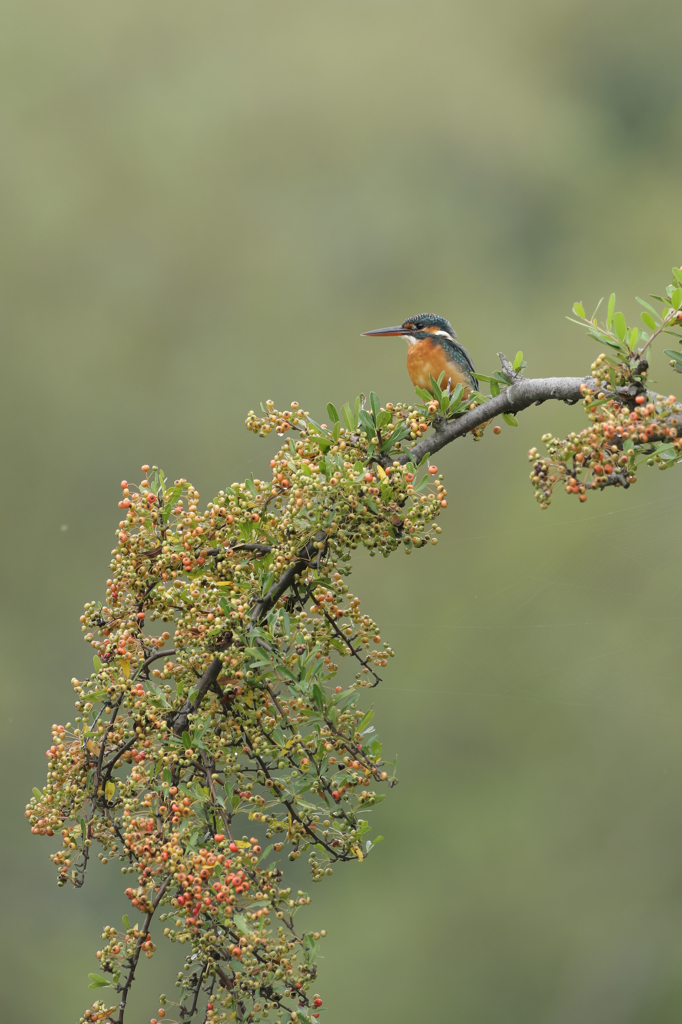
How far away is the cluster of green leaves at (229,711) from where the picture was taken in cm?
111

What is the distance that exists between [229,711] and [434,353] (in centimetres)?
84

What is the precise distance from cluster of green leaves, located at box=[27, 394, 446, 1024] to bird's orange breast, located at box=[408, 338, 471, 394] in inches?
16.4

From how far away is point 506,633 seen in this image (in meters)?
4.99

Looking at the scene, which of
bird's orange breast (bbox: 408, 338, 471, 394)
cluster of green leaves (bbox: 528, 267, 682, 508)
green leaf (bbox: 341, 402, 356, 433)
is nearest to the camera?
cluster of green leaves (bbox: 528, 267, 682, 508)

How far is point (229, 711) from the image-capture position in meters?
1.21

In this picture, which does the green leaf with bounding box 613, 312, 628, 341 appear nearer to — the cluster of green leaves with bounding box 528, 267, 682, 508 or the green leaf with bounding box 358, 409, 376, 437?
the cluster of green leaves with bounding box 528, 267, 682, 508

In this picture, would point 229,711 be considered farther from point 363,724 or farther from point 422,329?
point 422,329

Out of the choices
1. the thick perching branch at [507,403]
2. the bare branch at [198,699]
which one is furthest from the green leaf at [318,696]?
the thick perching branch at [507,403]

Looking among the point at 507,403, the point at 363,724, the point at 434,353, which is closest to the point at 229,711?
the point at 363,724

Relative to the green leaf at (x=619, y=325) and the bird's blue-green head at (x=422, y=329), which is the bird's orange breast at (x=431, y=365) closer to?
the bird's blue-green head at (x=422, y=329)

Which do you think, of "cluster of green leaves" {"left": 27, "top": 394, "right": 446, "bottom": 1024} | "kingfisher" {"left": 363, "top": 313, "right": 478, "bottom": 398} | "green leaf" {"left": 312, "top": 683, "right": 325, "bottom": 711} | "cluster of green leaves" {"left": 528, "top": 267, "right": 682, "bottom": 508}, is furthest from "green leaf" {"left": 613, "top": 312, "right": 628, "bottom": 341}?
"green leaf" {"left": 312, "top": 683, "right": 325, "bottom": 711}

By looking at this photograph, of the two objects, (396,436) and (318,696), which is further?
(396,436)

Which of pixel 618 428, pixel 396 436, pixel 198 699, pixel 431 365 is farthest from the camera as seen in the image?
pixel 431 365

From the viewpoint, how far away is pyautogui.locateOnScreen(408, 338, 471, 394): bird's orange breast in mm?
1683
